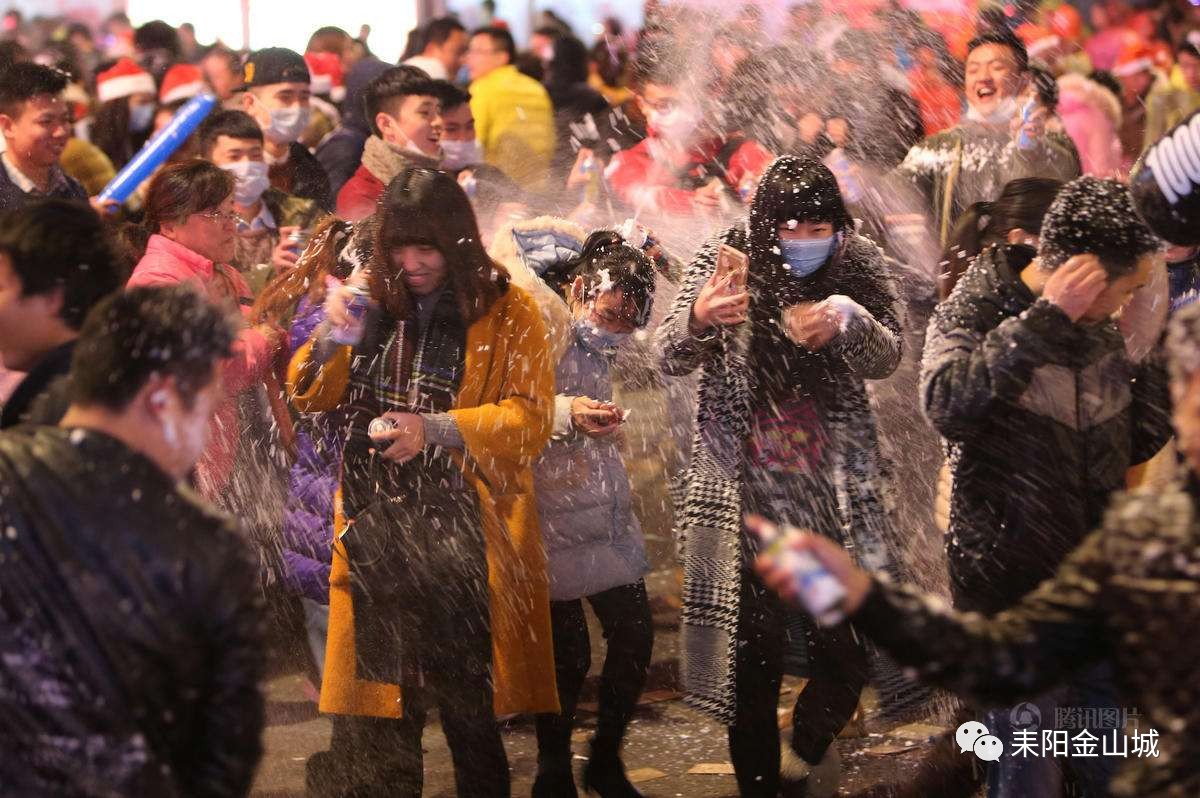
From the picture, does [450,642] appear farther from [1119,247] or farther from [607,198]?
[607,198]

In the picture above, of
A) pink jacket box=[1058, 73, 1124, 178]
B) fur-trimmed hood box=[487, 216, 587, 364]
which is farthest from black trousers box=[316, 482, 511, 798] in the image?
pink jacket box=[1058, 73, 1124, 178]

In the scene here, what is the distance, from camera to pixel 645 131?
975cm

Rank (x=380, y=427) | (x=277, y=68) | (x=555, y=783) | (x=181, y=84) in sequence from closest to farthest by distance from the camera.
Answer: (x=380, y=427)
(x=555, y=783)
(x=277, y=68)
(x=181, y=84)

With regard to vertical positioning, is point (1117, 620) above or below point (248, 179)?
below

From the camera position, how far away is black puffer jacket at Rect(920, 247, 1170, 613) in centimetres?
434

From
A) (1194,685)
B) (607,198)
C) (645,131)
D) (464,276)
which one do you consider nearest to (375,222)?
(464,276)

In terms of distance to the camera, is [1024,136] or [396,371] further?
[1024,136]

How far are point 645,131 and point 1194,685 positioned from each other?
24.2ft

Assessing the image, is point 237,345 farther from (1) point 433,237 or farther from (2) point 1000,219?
(2) point 1000,219

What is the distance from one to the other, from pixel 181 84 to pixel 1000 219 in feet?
23.5

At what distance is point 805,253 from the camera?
5.15m

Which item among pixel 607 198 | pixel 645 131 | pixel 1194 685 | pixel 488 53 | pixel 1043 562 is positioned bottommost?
pixel 1194 685

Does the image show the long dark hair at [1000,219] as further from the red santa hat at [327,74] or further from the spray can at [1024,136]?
the red santa hat at [327,74]

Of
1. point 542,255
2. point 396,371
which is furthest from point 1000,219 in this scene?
point 396,371
